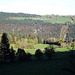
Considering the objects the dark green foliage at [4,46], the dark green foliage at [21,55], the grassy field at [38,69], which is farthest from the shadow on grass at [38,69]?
the dark green foliage at [21,55]

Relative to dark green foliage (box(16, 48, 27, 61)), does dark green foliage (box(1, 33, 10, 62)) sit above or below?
above

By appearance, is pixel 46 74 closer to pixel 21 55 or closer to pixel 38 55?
→ pixel 21 55

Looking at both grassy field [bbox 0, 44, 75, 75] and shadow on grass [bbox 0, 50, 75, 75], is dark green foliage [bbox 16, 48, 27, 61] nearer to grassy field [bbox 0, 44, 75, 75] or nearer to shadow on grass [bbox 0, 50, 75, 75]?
shadow on grass [bbox 0, 50, 75, 75]

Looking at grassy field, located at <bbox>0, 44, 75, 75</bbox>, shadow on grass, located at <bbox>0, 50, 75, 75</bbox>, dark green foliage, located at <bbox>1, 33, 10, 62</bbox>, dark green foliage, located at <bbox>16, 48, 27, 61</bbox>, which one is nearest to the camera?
grassy field, located at <bbox>0, 44, 75, 75</bbox>

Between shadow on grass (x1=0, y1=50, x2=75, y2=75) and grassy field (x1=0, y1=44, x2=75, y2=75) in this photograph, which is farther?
shadow on grass (x1=0, y1=50, x2=75, y2=75)

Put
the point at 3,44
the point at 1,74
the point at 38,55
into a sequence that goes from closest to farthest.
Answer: the point at 1,74, the point at 3,44, the point at 38,55

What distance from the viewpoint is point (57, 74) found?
134 feet

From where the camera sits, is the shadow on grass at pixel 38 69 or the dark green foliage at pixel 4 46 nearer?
the shadow on grass at pixel 38 69

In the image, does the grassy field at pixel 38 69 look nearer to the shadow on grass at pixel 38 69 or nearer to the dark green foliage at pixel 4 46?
the shadow on grass at pixel 38 69

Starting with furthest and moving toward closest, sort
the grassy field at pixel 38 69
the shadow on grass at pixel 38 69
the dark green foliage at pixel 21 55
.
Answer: the dark green foliage at pixel 21 55 < the shadow on grass at pixel 38 69 < the grassy field at pixel 38 69

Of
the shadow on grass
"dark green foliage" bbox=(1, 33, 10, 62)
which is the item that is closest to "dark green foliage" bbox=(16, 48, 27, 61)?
the shadow on grass

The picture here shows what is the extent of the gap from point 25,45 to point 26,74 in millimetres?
110707

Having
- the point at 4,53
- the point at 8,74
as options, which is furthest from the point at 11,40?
the point at 8,74

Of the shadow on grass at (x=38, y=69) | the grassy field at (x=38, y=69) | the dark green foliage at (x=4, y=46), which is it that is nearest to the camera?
the grassy field at (x=38, y=69)
